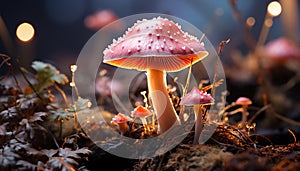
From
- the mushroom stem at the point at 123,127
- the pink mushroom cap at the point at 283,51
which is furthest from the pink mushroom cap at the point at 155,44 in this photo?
the pink mushroom cap at the point at 283,51

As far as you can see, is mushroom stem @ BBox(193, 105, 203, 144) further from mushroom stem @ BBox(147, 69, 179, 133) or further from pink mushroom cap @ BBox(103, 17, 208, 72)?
pink mushroom cap @ BBox(103, 17, 208, 72)

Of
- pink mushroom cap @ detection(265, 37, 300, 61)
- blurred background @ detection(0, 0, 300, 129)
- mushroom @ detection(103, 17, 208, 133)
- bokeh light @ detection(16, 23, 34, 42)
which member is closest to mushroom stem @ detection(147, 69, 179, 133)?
mushroom @ detection(103, 17, 208, 133)

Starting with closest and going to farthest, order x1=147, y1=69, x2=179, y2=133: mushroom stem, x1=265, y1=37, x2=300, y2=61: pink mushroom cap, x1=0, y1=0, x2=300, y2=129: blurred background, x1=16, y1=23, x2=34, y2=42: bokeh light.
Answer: x1=147, y1=69, x2=179, y2=133: mushroom stem < x1=16, y1=23, x2=34, y2=42: bokeh light < x1=265, y1=37, x2=300, y2=61: pink mushroom cap < x1=0, y1=0, x2=300, y2=129: blurred background

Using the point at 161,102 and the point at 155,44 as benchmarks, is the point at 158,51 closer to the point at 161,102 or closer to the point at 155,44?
the point at 155,44

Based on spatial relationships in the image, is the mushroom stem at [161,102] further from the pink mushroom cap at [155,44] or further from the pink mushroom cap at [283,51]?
the pink mushroom cap at [283,51]

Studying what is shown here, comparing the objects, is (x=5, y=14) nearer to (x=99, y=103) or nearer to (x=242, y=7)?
(x=99, y=103)

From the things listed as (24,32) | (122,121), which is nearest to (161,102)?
(122,121)

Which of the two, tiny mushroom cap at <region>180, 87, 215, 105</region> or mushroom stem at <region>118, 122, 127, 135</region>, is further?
mushroom stem at <region>118, 122, 127, 135</region>

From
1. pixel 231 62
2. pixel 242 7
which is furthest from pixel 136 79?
pixel 242 7
